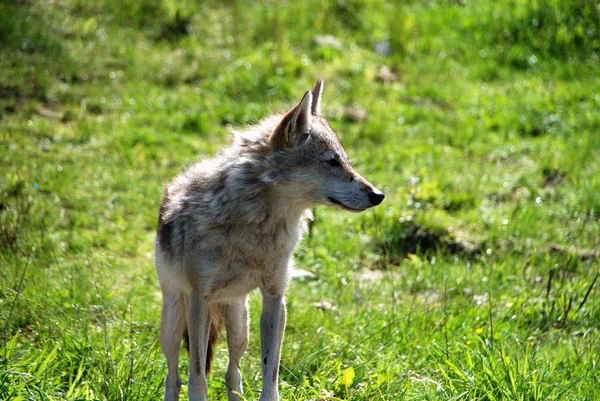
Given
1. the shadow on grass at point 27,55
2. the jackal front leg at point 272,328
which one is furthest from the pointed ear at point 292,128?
the shadow on grass at point 27,55

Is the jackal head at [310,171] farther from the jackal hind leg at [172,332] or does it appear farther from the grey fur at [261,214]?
the jackal hind leg at [172,332]

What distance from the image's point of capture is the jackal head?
4.41 m

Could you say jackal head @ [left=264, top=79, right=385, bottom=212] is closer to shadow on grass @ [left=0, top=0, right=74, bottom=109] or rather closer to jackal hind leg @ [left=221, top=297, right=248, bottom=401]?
jackal hind leg @ [left=221, top=297, right=248, bottom=401]

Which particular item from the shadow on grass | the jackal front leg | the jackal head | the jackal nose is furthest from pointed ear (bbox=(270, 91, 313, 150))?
the shadow on grass

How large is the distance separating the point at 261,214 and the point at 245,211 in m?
0.09

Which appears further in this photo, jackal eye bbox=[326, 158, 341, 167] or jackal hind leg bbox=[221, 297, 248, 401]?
jackal hind leg bbox=[221, 297, 248, 401]

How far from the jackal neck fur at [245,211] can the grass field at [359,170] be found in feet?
2.78

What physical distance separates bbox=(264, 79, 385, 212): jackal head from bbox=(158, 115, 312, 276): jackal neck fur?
0.10ft

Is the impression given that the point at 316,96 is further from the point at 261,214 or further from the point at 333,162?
the point at 261,214

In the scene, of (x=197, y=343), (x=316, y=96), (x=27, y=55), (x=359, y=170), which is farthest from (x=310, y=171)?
(x=27, y=55)

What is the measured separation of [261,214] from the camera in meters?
4.42

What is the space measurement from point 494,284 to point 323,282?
1.45 m

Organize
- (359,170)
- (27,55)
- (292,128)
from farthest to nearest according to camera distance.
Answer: (27,55), (359,170), (292,128)

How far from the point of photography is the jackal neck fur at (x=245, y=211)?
4.40 meters
